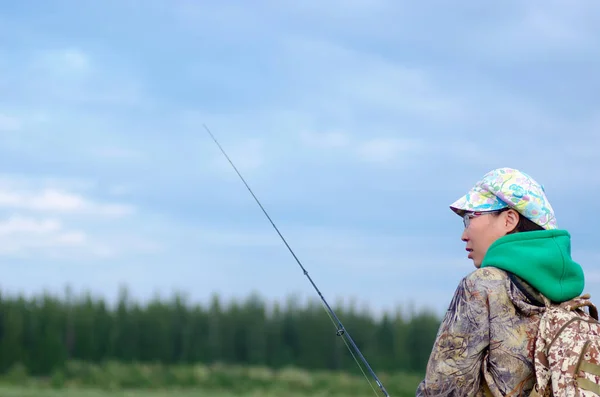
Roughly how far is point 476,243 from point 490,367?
1.57 ft

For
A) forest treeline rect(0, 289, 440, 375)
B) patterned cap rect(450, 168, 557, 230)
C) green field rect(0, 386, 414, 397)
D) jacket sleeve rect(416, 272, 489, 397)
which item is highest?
patterned cap rect(450, 168, 557, 230)

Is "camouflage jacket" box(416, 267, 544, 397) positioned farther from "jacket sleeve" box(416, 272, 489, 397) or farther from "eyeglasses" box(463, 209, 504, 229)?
"eyeglasses" box(463, 209, 504, 229)

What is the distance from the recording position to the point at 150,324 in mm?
19797

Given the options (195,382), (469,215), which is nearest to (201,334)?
(195,382)

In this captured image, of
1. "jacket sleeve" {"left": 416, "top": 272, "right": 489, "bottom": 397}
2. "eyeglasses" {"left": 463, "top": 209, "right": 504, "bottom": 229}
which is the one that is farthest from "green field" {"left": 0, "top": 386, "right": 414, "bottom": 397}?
"jacket sleeve" {"left": 416, "top": 272, "right": 489, "bottom": 397}

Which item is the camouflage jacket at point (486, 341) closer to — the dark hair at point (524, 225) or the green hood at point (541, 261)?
the green hood at point (541, 261)

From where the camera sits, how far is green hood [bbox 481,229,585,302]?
2799 mm

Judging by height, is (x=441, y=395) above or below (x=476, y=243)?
below

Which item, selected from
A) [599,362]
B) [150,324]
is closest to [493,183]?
[599,362]

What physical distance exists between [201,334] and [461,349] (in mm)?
17354

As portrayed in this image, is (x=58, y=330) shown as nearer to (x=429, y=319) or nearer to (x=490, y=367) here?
(x=429, y=319)

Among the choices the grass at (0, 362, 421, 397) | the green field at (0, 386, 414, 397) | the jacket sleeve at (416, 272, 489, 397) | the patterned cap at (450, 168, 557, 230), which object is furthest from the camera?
the grass at (0, 362, 421, 397)

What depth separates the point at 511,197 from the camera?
2900mm

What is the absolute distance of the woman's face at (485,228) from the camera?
2934mm
